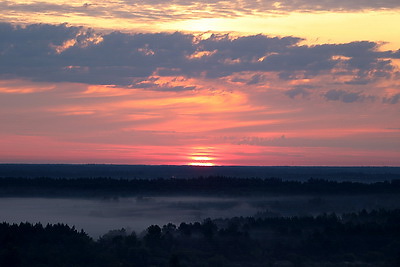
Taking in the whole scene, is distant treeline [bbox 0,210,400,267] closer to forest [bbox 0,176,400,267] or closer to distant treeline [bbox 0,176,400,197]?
forest [bbox 0,176,400,267]

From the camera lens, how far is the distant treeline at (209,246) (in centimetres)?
5359

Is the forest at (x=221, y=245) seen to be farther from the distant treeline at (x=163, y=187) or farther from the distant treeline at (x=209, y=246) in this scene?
the distant treeline at (x=163, y=187)

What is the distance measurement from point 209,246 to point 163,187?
107888 millimetres

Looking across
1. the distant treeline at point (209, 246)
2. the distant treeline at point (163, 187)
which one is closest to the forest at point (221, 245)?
the distant treeline at point (209, 246)

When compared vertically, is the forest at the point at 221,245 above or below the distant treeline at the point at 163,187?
below

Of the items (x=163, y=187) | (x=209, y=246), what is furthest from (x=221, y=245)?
(x=163, y=187)

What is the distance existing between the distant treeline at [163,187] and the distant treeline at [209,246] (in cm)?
7170

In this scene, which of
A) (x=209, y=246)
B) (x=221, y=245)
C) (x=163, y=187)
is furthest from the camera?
(x=163, y=187)

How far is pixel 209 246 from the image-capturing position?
212ft

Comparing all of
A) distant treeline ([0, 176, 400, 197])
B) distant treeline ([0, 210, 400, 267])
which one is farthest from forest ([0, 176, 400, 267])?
distant treeline ([0, 176, 400, 197])

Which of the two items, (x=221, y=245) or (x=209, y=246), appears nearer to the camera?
(x=209, y=246)

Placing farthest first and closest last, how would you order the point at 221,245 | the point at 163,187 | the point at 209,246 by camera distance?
the point at 163,187, the point at 221,245, the point at 209,246

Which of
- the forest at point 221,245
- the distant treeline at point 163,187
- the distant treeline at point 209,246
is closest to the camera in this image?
the distant treeline at point 209,246

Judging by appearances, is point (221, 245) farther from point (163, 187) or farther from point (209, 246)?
point (163, 187)
